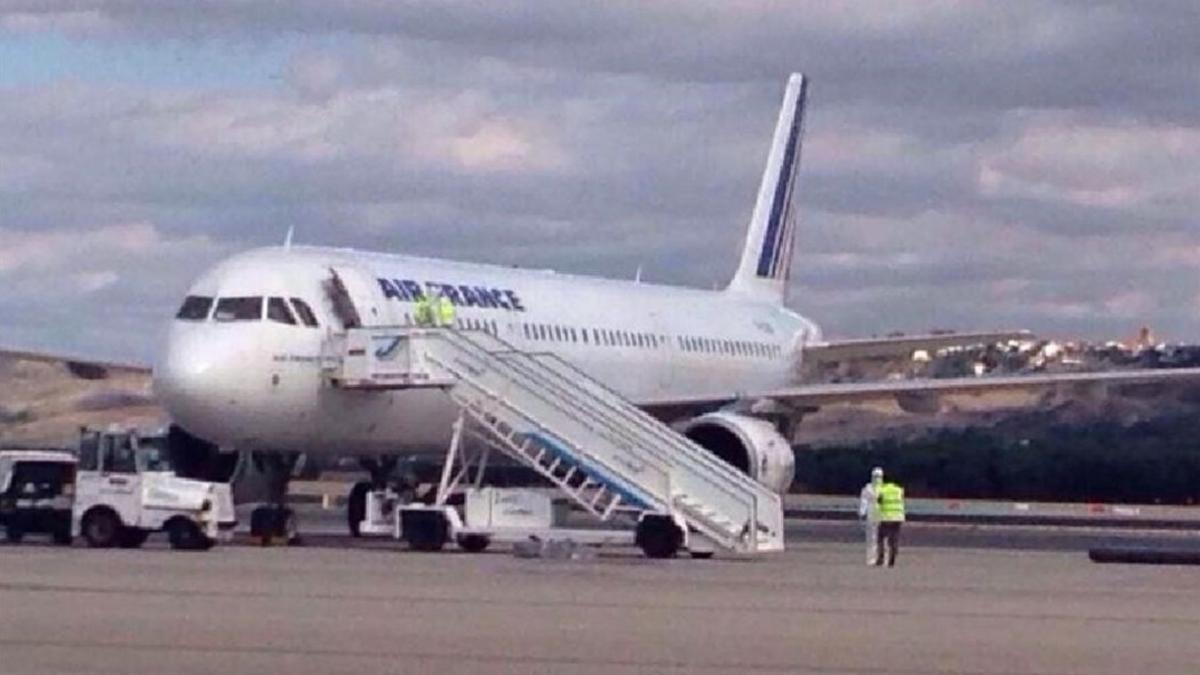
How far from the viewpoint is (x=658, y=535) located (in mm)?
36656

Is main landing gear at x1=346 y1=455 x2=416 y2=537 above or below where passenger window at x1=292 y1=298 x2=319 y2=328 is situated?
below

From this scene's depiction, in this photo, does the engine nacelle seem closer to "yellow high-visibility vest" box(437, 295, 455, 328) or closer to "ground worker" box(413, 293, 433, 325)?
"yellow high-visibility vest" box(437, 295, 455, 328)

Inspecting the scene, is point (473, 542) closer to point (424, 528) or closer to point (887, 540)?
point (424, 528)

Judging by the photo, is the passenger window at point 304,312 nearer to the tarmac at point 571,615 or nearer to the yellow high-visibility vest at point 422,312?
the yellow high-visibility vest at point 422,312

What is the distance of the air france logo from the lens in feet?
129

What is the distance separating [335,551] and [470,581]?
801cm

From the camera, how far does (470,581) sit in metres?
29.0

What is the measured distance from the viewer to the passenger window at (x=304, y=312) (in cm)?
3750

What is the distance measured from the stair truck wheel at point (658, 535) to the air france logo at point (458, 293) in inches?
205

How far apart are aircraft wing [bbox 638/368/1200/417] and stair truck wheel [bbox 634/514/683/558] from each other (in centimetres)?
664

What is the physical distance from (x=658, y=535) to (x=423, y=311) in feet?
17.6

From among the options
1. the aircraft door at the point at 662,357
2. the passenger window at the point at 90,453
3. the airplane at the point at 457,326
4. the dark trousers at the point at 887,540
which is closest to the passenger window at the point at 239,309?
the airplane at the point at 457,326

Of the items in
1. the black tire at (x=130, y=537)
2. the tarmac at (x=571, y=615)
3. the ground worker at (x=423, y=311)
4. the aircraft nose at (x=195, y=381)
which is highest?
the ground worker at (x=423, y=311)

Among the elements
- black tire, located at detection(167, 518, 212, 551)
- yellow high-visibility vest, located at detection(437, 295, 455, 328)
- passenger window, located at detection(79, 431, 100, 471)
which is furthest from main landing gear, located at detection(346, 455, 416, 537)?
passenger window, located at detection(79, 431, 100, 471)
